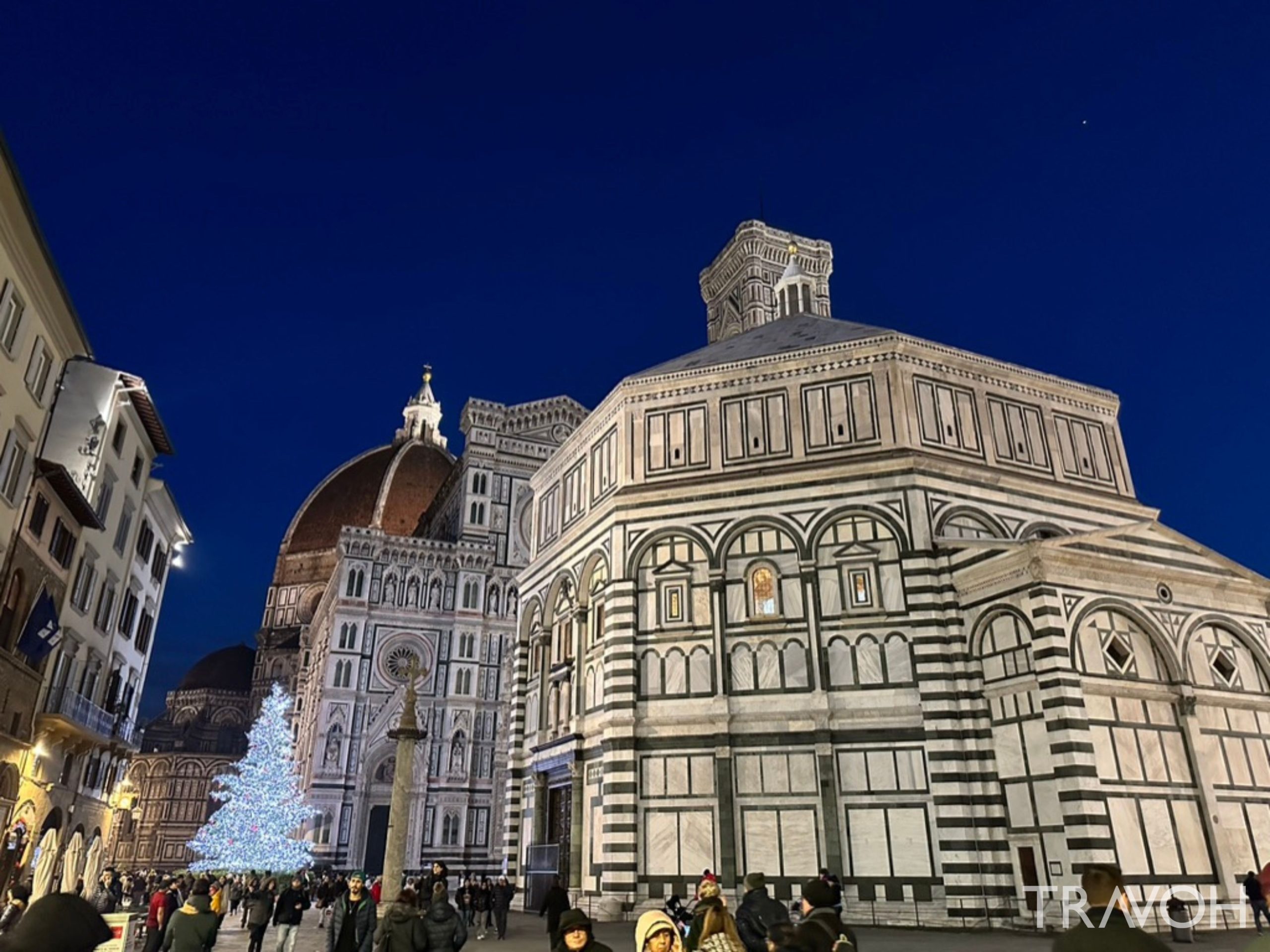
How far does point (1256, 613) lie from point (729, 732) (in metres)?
12.2

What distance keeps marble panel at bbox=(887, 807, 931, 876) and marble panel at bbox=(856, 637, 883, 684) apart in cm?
274

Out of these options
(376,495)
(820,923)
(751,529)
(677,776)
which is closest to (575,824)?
(677,776)

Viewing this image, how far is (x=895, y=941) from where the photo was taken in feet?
50.1

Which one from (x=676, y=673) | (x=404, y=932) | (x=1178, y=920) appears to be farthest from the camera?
(x=676, y=673)

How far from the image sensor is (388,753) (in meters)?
45.8

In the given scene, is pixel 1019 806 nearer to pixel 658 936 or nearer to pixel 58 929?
pixel 658 936

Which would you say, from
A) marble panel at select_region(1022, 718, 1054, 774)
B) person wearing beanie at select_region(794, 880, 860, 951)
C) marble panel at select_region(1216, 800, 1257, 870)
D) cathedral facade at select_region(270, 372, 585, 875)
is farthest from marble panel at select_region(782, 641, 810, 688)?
cathedral facade at select_region(270, 372, 585, 875)

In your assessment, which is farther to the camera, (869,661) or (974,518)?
(974,518)

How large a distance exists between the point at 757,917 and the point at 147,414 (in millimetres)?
29325

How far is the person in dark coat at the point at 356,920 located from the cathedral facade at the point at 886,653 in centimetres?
1171

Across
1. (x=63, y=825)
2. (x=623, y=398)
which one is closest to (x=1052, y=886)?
(x=623, y=398)

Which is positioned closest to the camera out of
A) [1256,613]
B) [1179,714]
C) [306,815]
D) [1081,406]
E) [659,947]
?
[659,947]

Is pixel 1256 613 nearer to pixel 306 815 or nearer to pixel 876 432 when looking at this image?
pixel 876 432

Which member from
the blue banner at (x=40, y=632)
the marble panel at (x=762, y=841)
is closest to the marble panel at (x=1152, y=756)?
the marble panel at (x=762, y=841)
